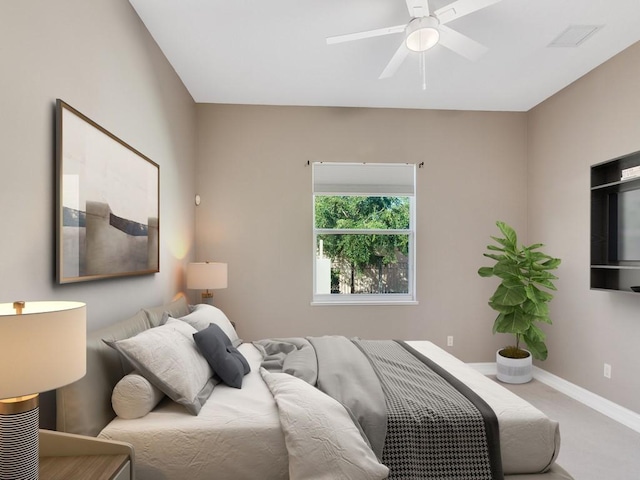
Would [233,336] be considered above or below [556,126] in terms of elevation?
below

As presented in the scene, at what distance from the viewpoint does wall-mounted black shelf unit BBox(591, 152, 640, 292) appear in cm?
315

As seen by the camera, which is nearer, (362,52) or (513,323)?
(362,52)

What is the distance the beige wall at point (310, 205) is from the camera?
4426 millimetres

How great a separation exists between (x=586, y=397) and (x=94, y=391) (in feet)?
12.9

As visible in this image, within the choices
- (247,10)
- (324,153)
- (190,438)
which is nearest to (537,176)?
(324,153)

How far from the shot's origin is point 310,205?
4.50 meters

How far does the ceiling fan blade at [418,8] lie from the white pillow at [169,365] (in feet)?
7.42

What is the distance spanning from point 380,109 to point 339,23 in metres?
1.79

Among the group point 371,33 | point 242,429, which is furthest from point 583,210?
point 242,429

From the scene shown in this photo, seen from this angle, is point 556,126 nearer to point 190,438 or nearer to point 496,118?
point 496,118

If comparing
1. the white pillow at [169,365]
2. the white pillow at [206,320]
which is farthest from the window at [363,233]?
the white pillow at [169,365]

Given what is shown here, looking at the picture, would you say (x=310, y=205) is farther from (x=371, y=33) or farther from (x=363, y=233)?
(x=371, y=33)

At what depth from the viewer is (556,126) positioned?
4.16 metres

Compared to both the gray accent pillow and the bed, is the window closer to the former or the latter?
the gray accent pillow
